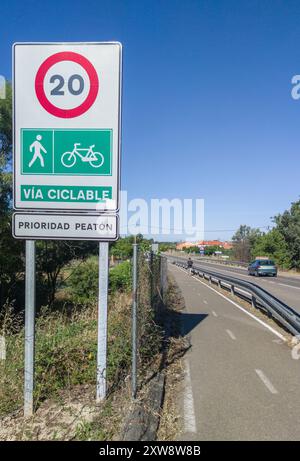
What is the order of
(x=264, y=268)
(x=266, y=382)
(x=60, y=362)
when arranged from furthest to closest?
(x=264, y=268) → (x=266, y=382) → (x=60, y=362)

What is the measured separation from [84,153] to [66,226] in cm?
92

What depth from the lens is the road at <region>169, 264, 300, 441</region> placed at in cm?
432

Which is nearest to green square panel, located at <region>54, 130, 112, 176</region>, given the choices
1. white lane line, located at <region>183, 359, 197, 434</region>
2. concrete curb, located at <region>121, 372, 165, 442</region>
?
concrete curb, located at <region>121, 372, 165, 442</region>

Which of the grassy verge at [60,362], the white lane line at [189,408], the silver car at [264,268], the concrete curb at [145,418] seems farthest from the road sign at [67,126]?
the silver car at [264,268]

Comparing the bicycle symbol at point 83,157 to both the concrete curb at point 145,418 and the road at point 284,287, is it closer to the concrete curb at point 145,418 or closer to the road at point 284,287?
the concrete curb at point 145,418

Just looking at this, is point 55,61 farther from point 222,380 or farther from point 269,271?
point 269,271

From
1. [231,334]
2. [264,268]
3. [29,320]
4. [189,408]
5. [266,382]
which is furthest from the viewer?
[264,268]

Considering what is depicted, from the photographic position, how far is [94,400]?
4699 millimetres

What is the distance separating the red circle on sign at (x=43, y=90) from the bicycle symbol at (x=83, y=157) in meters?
0.42

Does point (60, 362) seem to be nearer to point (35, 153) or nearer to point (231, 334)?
point (35, 153)

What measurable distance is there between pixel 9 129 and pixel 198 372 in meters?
15.4

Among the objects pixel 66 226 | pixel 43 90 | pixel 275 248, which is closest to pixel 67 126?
pixel 43 90

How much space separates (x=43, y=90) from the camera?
15.3ft
